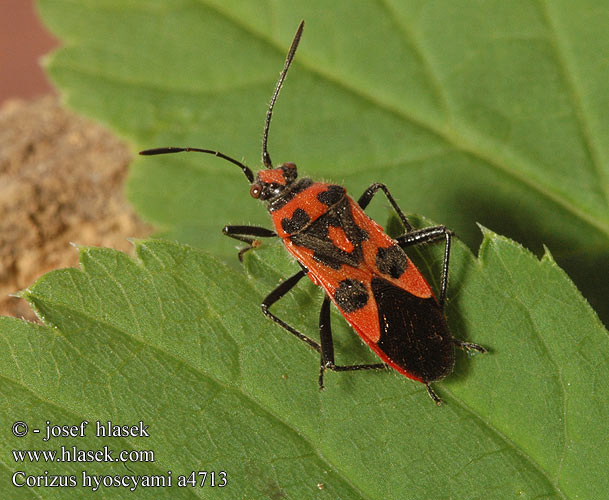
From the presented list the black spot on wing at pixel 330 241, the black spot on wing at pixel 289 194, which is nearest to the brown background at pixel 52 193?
the black spot on wing at pixel 289 194

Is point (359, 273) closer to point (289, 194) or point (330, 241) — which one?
point (330, 241)

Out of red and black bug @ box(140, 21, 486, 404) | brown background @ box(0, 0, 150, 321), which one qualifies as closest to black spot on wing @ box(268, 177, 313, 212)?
red and black bug @ box(140, 21, 486, 404)

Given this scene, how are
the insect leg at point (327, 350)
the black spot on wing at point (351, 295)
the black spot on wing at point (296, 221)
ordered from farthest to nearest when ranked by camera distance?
the black spot on wing at point (296, 221) < the black spot on wing at point (351, 295) < the insect leg at point (327, 350)

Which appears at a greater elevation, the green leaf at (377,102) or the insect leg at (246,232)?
the green leaf at (377,102)

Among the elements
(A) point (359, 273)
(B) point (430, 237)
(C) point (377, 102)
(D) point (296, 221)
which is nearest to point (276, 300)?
(A) point (359, 273)

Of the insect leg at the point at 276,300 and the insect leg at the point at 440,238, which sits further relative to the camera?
the insect leg at the point at 276,300

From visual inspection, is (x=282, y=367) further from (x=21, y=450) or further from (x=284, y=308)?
(x=21, y=450)

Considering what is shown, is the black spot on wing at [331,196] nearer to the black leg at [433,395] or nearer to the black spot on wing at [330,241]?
the black spot on wing at [330,241]
